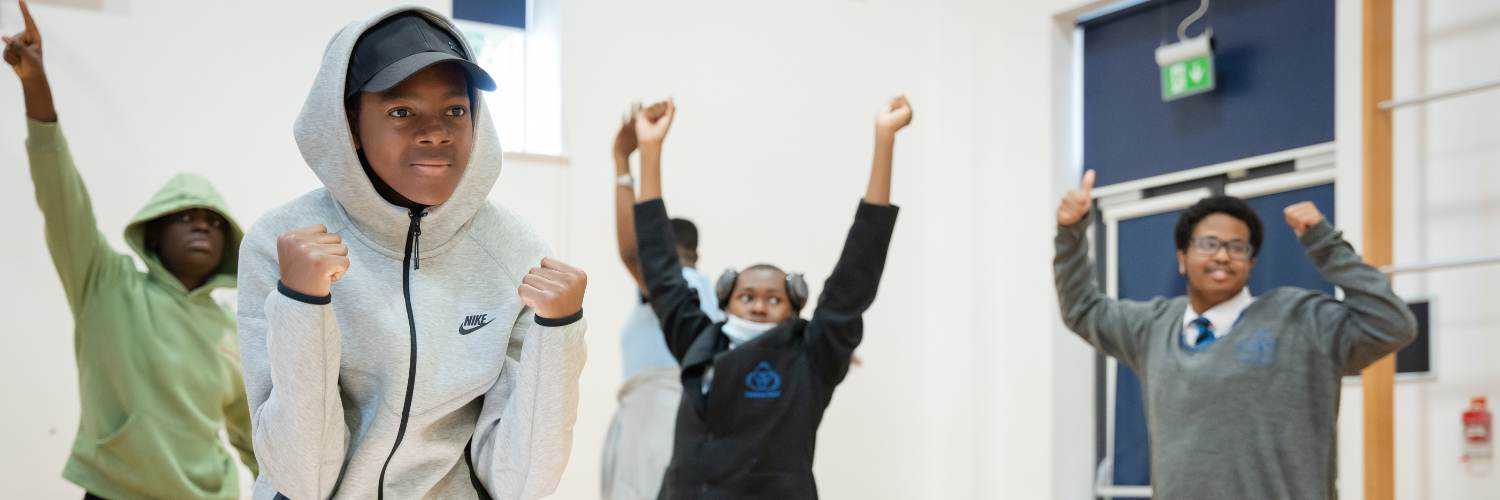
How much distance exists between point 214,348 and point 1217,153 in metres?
3.47

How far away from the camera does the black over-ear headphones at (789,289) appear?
3.42 m

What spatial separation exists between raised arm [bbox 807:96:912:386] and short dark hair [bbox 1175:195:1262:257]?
0.88m

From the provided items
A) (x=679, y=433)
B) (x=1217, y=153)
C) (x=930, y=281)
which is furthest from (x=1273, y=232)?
(x=679, y=433)

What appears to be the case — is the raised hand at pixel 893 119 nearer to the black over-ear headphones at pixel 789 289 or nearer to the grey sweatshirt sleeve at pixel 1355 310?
the black over-ear headphones at pixel 789 289

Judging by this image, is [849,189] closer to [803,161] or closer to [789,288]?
[803,161]

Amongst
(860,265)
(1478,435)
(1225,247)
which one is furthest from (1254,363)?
(1478,435)

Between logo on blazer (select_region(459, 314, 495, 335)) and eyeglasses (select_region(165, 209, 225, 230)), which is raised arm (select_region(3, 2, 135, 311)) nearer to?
eyeglasses (select_region(165, 209, 225, 230))

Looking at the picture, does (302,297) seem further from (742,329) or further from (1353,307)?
(1353,307)

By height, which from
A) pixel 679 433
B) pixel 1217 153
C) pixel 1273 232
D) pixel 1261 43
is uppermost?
pixel 1261 43

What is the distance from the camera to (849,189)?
5.79m

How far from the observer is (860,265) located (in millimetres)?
3109

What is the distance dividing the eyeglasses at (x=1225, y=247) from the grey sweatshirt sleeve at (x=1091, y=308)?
198 mm

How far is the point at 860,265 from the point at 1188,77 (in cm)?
229

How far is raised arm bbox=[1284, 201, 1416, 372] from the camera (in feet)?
9.95
